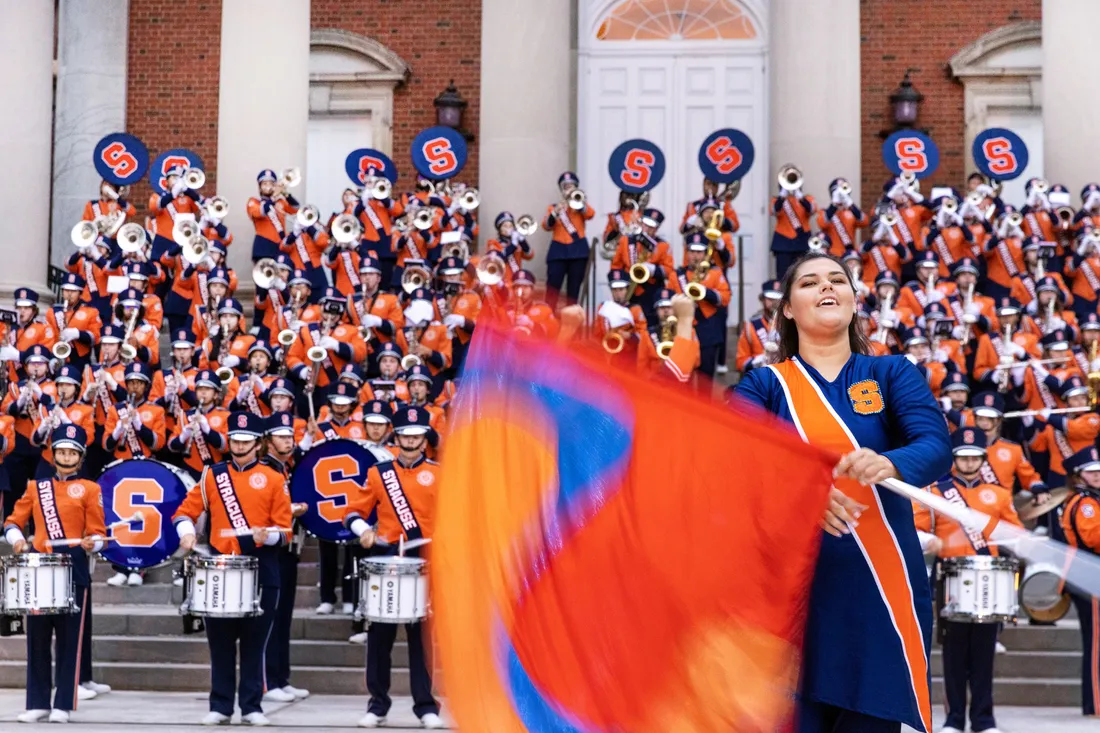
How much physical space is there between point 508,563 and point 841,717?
3.04 feet

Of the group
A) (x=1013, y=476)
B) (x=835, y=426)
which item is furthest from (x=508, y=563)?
(x=1013, y=476)

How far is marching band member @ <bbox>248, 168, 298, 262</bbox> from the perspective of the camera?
19859mm

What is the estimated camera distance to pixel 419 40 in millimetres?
25828

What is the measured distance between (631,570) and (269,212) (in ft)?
52.9

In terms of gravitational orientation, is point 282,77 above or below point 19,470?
above

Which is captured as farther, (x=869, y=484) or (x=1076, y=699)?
(x=1076, y=699)

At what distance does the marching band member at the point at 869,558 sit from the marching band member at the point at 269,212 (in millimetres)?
15763

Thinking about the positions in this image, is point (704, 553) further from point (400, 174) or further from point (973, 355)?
point (400, 174)

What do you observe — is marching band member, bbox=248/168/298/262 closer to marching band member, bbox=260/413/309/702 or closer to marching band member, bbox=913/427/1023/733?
marching band member, bbox=260/413/309/702

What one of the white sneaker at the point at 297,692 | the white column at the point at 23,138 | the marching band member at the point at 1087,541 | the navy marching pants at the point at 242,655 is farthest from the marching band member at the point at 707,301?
the white column at the point at 23,138

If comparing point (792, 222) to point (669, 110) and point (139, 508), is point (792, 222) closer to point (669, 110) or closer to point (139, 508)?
point (669, 110)

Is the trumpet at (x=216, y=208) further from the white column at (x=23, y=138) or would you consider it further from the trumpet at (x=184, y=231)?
the white column at (x=23, y=138)

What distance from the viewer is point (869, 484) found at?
4.36m

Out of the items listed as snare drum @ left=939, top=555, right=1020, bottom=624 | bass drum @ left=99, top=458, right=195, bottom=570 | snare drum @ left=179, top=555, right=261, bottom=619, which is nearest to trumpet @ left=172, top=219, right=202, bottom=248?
bass drum @ left=99, top=458, right=195, bottom=570
